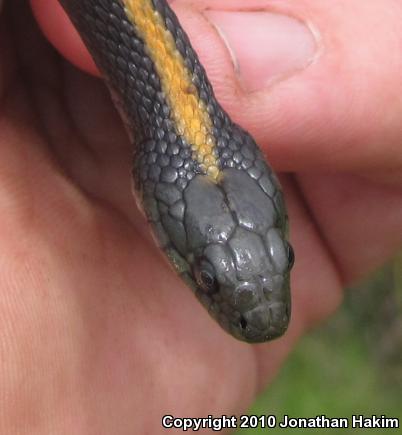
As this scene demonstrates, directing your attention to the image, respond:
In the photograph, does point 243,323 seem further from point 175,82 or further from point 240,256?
point 175,82

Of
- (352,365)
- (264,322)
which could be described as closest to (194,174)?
(264,322)

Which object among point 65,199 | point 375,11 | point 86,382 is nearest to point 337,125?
point 375,11

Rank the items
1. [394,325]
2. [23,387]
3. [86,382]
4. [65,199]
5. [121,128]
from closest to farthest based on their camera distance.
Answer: [23,387], [86,382], [65,199], [121,128], [394,325]

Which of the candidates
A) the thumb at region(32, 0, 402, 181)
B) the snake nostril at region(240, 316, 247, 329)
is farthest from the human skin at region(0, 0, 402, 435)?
the snake nostril at region(240, 316, 247, 329)

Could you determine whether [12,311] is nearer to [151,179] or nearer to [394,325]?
[151,179]

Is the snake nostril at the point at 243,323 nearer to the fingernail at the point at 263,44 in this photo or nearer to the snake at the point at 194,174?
the snake at the point at 194,174

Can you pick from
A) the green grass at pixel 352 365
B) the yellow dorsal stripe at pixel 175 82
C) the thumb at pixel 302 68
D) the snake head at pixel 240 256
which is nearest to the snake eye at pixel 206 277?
the snake head at pixel 240 256

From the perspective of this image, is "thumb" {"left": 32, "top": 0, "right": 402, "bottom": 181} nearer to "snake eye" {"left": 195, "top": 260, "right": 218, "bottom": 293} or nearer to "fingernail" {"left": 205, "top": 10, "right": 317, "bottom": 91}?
"fingernail" {"left": 205, "top": 10, "right": 317, "bottom": 91}
